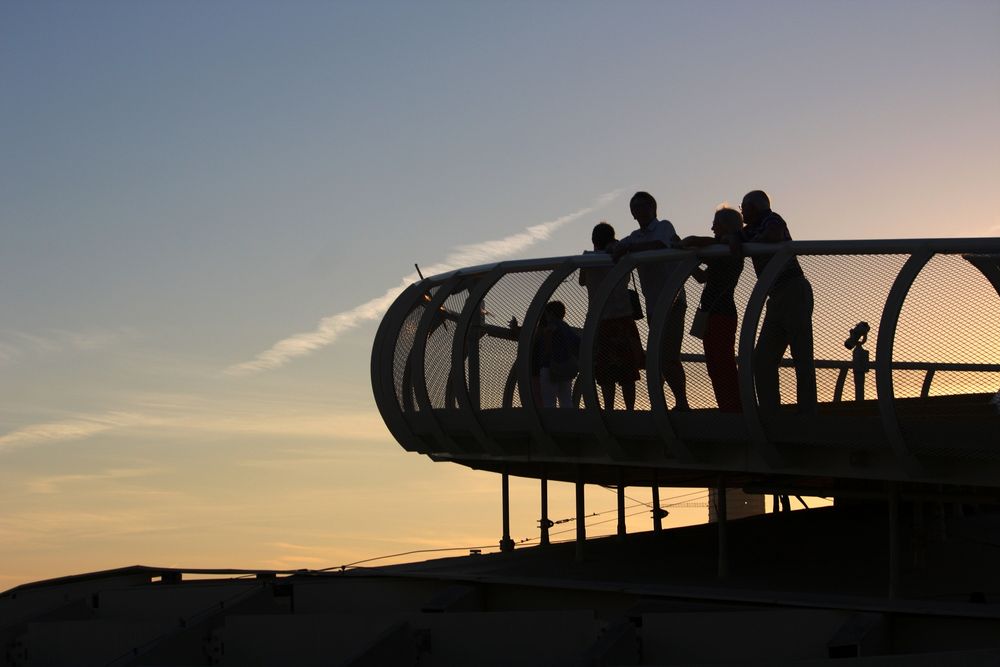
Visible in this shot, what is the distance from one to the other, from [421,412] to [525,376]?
319 centimetres

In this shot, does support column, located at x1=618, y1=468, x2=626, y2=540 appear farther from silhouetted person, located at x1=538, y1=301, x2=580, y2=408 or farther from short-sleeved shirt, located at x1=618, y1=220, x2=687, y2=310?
short-sleeved shirt, located at x1=618, y1=220, x2=687, y2=310

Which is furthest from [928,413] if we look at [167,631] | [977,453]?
[167,631]

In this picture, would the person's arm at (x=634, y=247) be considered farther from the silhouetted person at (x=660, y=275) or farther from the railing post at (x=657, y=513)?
the railing post at (x=657, y=513)

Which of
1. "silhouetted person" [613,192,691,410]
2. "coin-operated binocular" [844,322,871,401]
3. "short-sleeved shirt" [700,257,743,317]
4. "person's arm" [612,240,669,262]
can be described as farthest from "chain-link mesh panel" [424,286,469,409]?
"coin-operated binocular" [844,322,871,401]

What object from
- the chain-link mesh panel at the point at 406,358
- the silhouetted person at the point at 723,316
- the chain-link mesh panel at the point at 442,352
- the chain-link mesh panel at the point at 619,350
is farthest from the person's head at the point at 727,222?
the chain-link mesh panel at the point at 406,358

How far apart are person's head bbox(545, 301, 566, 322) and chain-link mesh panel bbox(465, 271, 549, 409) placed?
0.39m

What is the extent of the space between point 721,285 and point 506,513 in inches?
327

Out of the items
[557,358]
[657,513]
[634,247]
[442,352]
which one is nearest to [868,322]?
[634,247]

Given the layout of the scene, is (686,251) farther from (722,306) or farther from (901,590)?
(901,590)

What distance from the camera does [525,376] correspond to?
20156 millimetres

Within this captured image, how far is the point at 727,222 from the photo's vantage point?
58.6 ft

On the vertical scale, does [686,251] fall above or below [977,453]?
above

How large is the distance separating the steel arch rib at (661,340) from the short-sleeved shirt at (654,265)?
138 mm

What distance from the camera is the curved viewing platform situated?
52.6 feet
